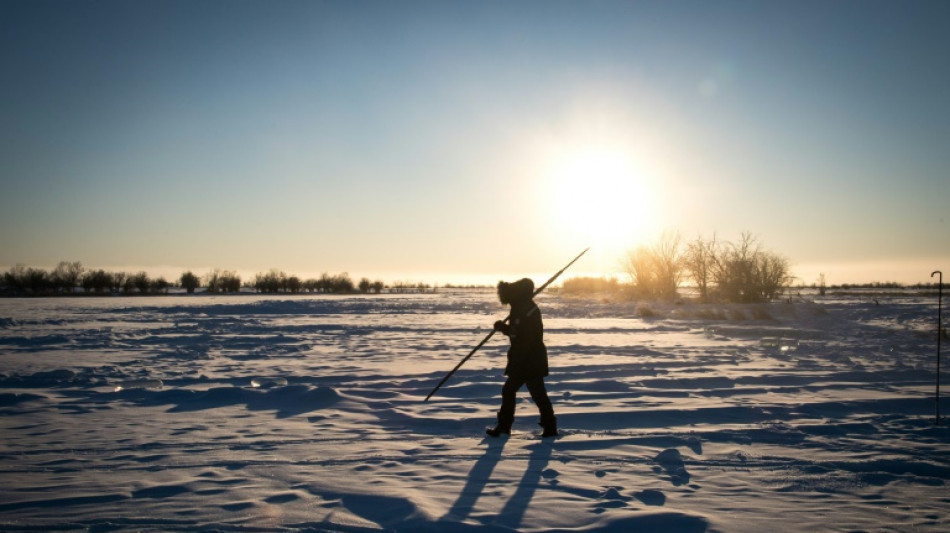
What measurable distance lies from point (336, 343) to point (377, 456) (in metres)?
9.71

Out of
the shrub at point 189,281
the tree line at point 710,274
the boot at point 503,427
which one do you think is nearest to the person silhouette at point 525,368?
the boot at point 503,427

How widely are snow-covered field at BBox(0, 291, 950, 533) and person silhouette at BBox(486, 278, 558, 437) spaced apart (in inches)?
9.1

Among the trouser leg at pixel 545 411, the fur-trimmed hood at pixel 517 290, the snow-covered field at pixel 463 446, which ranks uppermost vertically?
the fur-trimmed hood at pixel 517 290

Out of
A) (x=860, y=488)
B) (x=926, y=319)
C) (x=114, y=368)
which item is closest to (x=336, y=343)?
(x=114, y=368)

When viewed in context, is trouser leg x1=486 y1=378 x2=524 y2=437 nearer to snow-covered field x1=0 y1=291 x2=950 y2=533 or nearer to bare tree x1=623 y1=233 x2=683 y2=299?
snow-covered field x1=0 y1=291 x2=950 y2=533

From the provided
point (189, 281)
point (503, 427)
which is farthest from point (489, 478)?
point (189, 281)

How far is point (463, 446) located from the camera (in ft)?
16.1

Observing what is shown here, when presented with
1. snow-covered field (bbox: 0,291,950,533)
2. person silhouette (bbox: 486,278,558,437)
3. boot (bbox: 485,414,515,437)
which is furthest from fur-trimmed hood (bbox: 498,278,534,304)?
snow-covered field (bbox: 0,291,950,533)

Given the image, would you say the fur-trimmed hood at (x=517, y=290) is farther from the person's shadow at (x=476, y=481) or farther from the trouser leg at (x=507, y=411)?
the person's shadow at (x=476, y=481)

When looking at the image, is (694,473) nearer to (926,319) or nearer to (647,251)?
(926,319)

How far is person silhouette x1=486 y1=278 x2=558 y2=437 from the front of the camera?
521cm

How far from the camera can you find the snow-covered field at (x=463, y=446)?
10.8 ft

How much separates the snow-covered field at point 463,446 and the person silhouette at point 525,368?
231 mm

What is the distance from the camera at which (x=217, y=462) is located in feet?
14.3
